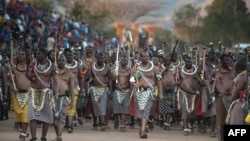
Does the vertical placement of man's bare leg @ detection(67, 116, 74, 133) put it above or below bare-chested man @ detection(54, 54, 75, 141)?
below

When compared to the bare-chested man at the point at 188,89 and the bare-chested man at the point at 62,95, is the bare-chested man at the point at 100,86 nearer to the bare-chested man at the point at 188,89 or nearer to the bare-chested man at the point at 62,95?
the bare-chested man at the point at 188,89

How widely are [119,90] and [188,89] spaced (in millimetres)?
1683

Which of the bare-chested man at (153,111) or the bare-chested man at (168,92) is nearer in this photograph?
the bare-chested man at (153,111)

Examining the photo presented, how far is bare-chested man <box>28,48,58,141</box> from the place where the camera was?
14.2 meters

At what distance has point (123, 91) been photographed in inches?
715

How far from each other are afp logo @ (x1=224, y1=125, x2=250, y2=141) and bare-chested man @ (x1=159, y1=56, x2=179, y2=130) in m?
7.89

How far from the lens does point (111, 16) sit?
223ft

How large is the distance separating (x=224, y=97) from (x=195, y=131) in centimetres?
475

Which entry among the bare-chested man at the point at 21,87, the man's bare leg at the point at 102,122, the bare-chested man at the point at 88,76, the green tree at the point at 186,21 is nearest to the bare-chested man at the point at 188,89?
the man's bare leg at the point at 102,122

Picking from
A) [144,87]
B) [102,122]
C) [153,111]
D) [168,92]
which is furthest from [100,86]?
[168,92]

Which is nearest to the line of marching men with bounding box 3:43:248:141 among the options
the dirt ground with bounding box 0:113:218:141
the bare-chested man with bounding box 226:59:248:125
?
the dirt ground with bounding box 0:113:218:141

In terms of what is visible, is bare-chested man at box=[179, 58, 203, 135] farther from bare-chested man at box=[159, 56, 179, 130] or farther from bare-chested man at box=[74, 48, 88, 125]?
bare-chested man at box=[74, 48, 88, 125]

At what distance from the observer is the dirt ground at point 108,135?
15.9m

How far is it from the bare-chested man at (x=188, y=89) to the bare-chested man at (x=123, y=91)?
50.6 inches
